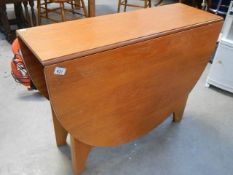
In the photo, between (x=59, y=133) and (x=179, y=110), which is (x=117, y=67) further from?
(x=179, y=110)

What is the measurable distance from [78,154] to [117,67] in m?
0.59

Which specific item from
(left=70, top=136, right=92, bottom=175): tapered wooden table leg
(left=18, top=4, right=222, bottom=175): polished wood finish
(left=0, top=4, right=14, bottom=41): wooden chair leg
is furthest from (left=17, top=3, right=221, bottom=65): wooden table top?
(left=0, top=4, right=14, bottom=41): wooden chair leg

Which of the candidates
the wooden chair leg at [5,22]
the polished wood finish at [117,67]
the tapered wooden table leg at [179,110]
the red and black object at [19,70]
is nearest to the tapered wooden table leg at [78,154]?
the polished wood finish at [117,67]

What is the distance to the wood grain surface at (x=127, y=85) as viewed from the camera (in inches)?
40.3

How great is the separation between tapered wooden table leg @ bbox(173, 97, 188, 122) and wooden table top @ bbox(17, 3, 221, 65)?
2.00ft

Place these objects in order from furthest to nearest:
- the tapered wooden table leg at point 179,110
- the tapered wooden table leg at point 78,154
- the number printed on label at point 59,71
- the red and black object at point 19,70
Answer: the red and black object at point 19,70 → the tapered wooden table leg at point 179,110 → the tapered wooden table leg at point 78,154 → the number printed on label at point 59,71

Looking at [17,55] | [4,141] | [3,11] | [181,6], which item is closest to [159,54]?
[181,6]

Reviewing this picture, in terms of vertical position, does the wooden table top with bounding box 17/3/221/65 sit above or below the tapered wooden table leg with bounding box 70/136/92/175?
above

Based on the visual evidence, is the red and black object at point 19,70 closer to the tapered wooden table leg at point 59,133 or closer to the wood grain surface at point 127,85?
the tapered wooden table leg at point 59,133

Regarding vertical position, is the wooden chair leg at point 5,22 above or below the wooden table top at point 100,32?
below

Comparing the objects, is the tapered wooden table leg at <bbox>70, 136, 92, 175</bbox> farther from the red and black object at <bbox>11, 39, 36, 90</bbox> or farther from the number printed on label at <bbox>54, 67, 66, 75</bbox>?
the red and black object at <bbox>11, 39, 36, 90</bbox>

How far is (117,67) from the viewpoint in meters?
1.11

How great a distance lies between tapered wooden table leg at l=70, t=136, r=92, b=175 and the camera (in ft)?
4.26

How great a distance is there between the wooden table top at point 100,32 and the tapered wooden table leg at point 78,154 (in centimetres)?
53
